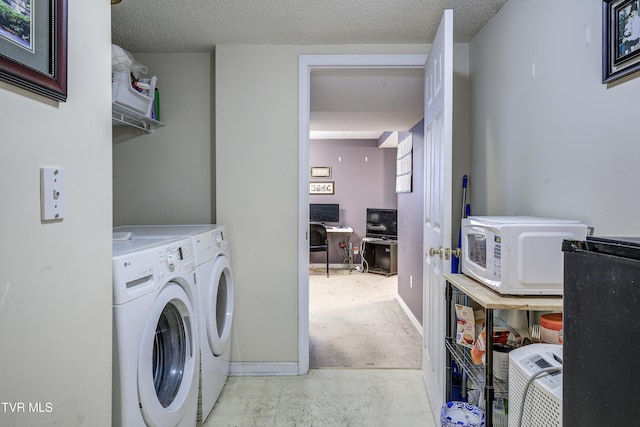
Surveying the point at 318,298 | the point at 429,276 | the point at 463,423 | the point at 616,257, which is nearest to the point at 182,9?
the point at 429,276

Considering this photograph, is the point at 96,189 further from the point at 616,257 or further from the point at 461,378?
the point at 461,378

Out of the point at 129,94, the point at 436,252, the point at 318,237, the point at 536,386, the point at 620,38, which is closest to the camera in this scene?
the point at 536,386

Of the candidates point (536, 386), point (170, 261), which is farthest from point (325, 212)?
point (536, 386)

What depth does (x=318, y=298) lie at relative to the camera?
4.73m

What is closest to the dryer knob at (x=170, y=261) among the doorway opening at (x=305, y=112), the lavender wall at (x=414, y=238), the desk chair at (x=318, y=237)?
the doorway opening at (x=305, y=112)

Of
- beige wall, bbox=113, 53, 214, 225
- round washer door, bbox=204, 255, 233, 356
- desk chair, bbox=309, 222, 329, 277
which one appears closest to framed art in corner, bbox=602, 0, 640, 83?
round washer door, bbox=204, 255, 233, 356

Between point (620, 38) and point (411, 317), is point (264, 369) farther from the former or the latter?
point (620, 38)

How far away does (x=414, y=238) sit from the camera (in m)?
3.91

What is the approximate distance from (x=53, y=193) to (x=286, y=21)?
1803 mm

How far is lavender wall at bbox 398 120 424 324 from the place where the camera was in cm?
370

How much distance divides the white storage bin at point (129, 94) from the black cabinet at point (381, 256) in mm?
4476

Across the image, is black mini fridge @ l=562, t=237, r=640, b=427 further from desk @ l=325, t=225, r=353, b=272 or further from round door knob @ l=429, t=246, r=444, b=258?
desk @ l=325, t=225, r=353, b=272

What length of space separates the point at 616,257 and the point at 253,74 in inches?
93.7

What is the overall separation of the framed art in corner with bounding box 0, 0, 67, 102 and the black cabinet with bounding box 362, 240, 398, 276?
18.4 feet
